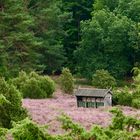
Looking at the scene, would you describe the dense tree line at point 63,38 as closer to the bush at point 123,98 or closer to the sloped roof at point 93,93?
the sloped roof at point 93,93

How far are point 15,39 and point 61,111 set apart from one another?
64.0 feet

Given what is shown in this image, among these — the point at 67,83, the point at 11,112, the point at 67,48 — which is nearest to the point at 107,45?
the point at 67,48

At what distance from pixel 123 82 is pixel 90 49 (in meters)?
5.11

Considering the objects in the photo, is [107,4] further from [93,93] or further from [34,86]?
[93,93]

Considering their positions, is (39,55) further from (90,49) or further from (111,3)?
(111,3)

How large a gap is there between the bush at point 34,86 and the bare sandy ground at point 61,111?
34.1 inches

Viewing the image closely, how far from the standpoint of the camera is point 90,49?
53.3 m

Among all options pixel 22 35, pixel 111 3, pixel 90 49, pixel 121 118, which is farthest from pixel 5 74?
pixel 121 118

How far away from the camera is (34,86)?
3912 cm

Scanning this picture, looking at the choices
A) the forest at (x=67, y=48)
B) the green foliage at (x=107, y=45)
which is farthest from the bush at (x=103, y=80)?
the green foliage at (x=107, y=45)

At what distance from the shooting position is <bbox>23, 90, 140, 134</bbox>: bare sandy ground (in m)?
26.2

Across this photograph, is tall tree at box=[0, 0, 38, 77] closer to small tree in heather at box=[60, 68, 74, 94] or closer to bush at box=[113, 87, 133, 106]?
small tree in heather at box=[60, 68, 74, 94]

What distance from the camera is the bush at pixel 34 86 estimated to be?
3912 cm

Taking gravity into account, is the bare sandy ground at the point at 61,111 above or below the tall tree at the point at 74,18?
below
